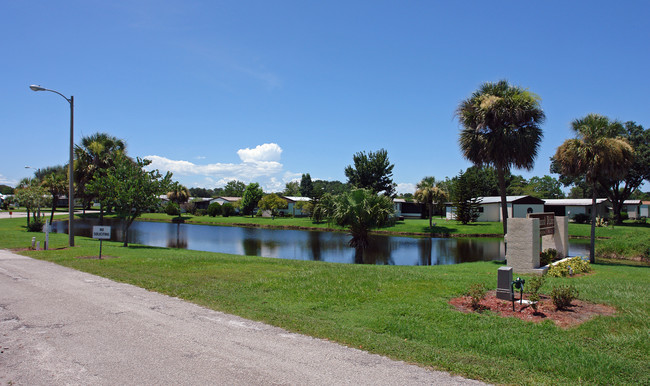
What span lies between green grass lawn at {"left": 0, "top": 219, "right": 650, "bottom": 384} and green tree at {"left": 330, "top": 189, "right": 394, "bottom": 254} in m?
8.57

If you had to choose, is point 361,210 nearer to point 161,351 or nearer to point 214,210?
point 161,351

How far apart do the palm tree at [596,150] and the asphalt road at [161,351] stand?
696 inches

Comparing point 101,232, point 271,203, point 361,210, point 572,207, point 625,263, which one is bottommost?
point 625,263

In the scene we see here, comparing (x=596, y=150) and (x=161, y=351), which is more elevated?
(x=596, y=150)

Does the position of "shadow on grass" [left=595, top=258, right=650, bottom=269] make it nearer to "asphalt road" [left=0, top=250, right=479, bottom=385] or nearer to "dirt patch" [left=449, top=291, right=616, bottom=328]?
"dirt patch" [left=449, top=291, right=616, bottom=328]

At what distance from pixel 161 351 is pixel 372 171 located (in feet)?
195

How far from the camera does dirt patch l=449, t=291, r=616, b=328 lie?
23.7 feet

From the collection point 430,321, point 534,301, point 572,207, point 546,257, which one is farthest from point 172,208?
point 534,301

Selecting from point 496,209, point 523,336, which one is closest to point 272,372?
point 523,336

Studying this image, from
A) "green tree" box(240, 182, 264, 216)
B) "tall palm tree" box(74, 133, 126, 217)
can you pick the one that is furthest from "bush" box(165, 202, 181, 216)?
"tall palm tree" box(74, 133, 126, 217)

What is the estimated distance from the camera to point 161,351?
222 inches

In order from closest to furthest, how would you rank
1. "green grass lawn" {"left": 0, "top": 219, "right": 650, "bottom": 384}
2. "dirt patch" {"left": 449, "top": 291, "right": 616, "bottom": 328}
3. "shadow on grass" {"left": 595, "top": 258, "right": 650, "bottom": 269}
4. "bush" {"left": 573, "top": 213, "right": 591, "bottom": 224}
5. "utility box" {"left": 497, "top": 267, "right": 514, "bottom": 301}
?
1. "green grass lawn" {"left": 0, "top": 219, "right": 650, "bottom": 384}
2. "dirt patch" {"left": 449, "top": 291, "right": 616, "bottom": 328}
3. "utility box" {"left": 497, "top": 267, "right": 514, "bottom": 301}
4. "shadow on grass" {"left": 595, "top": 258, "right": 650, "bottom": 269}
5. "bush" {"left": 573, "top": 213, "right": 591, "bottom": 224}

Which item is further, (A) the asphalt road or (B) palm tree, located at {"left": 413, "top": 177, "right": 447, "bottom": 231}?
(B) palm tree, located at {"left": 413, "top": 177, "right": 447, "bottom": 231}

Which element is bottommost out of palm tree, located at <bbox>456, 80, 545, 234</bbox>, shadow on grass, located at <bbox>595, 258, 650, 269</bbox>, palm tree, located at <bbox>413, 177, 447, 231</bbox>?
shadow on grass, located at <bbox>595, 258, 650, 269</bbox>
